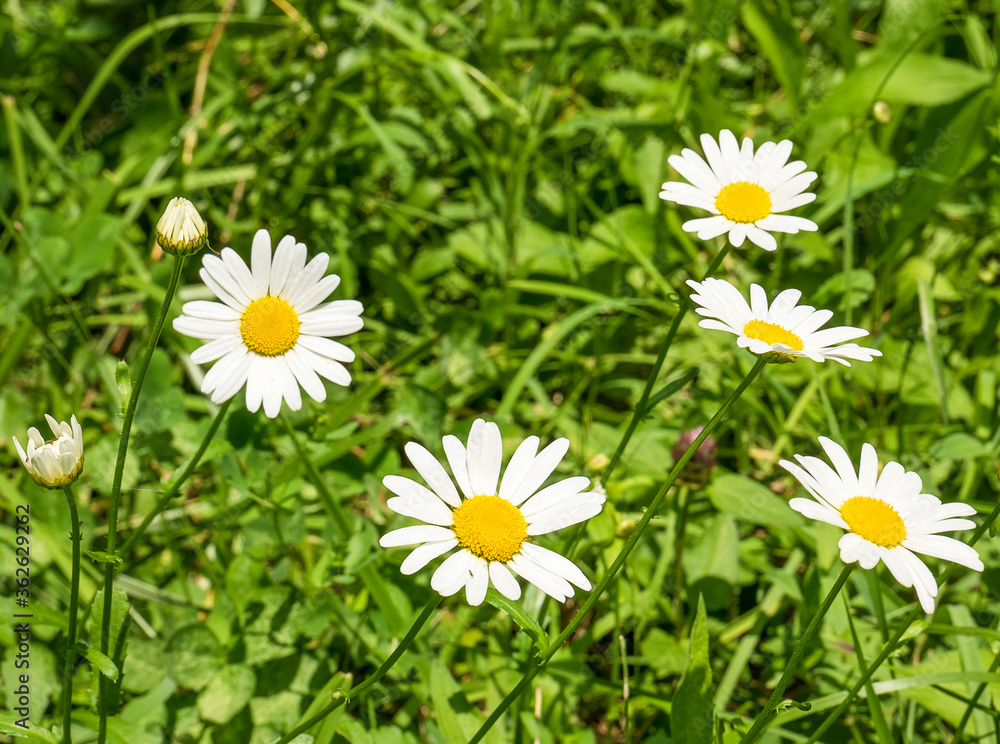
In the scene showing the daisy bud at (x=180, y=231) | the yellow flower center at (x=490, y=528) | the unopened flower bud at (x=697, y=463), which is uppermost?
the unopened flower bud at (x=697, y=463)

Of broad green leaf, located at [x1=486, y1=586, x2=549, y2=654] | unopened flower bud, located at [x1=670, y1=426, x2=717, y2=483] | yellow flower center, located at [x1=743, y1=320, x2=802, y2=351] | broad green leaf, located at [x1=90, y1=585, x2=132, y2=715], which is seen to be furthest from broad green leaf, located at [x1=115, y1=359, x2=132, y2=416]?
unopened flower bud, located at [x1=670, y1=426, x2=717, y2=483]

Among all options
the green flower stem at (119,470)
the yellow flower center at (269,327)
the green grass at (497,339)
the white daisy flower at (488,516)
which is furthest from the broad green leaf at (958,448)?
the green flower stem at (119,470)

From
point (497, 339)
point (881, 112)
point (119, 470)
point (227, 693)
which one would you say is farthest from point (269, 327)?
point (881, 112)

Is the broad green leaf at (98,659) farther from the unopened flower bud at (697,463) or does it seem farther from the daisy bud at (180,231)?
the unopened flower bud at (697,463)

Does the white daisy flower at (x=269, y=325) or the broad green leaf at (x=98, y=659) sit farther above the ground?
the white daisy flower at (x=269, y=325)

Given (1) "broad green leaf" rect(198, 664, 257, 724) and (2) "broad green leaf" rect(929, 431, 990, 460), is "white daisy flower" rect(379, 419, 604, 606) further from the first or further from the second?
(2) "broad green leaf" rect(929, 431, 990, 460)
